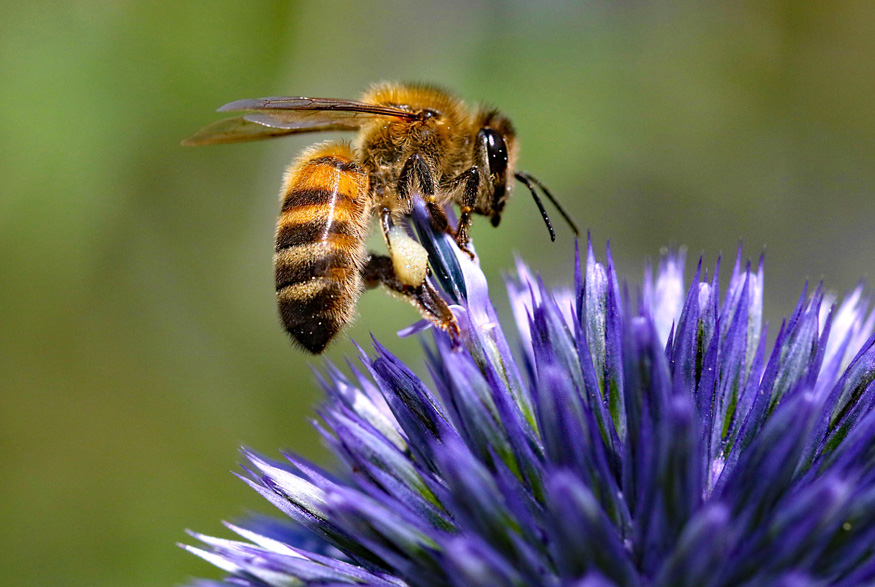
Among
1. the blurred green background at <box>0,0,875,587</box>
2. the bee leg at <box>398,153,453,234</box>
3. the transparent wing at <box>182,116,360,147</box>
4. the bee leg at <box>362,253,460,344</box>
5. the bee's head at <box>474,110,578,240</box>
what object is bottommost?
the bee leg at <box>362,253,460,344</box>

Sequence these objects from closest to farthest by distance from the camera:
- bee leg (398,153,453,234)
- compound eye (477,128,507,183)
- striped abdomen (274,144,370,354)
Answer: striped abdomen (274,144,370,354) < bee leg (398,153,453,234) < compound eye (477,128,507,183)

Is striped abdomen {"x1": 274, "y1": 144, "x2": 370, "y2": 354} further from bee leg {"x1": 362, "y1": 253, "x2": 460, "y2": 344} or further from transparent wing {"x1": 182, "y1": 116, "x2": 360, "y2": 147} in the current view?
transparent wing {"x1": 182, "y1": 116, "x2": 360, "y2": 147}

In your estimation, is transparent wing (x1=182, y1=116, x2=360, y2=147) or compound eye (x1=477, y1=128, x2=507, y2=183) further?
transparent wing (x1=182, y1=116, x2=360, y2=147)

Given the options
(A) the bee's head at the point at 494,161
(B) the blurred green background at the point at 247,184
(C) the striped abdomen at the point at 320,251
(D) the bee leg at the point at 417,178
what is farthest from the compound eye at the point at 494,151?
(B) the blurred green background at the point at 247,184

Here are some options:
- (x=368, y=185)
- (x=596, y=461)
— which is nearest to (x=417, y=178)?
(x=368, y=185)

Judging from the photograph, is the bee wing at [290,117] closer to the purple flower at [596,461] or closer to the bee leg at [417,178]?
the bee leg at [417,178]

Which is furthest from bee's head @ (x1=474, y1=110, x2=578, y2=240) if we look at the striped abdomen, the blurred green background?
the blurred green background

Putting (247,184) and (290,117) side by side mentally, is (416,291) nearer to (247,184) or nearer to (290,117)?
(290,117)
